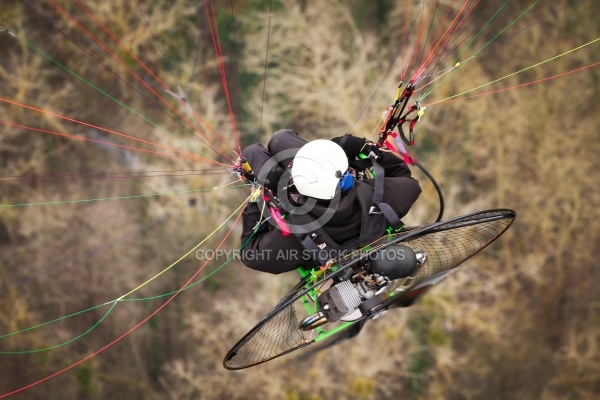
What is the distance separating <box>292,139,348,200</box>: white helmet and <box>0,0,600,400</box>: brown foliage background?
8.11 meters

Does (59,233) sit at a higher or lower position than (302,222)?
higher

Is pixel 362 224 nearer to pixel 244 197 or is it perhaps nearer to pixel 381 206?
pixel 381 206

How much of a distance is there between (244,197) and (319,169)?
8998 millimetres

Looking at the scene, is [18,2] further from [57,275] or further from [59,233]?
[57,275]

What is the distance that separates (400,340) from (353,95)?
5.06 m

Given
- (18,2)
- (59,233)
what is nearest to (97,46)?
(18,2)

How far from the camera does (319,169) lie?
447 centimetres

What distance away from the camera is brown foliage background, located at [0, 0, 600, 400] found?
43.4 feet

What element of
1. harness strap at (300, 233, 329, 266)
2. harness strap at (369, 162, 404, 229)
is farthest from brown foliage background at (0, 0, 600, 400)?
harness strap at (300, 233, 329, 266)

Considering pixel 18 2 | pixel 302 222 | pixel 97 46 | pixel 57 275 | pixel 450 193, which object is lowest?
pixel 450 193

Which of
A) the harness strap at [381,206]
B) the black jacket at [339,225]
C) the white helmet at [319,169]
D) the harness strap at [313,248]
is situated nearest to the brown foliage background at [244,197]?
the black jacket at [339,225]

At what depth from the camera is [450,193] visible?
13273 millimetres

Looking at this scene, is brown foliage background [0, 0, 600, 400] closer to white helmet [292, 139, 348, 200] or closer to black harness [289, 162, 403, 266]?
black harness [289, 162, 403, 266]

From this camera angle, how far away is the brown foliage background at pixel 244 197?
43.4 feet
